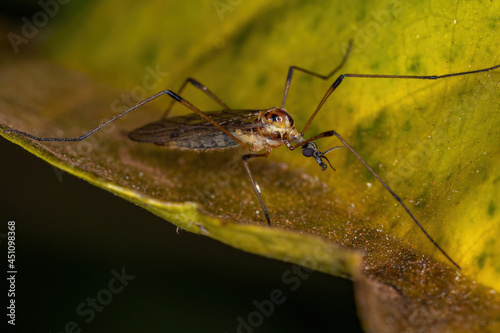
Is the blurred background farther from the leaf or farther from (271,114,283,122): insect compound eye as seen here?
(271,114,283,122): insect compound eye

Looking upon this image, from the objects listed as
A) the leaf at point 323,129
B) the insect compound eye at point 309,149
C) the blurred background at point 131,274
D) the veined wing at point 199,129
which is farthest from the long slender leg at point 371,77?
the blurred background at point 131,274

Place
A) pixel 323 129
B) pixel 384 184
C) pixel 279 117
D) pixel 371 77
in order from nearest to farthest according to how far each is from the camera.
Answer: pixel 384 184, pixel 371 77, pixel 323 129, pixel 279 117

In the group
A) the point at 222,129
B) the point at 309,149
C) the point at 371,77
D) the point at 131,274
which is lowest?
the point at 131,274

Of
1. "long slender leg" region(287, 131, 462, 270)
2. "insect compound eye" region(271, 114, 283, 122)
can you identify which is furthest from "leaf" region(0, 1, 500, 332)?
"insect compound eye" region(271, 114, 283, 122)

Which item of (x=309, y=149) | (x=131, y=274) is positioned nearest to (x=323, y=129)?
(x=309, y=149)

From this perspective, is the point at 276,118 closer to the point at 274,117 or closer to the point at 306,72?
the point at 274,117

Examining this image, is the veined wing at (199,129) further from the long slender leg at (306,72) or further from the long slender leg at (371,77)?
the long slender leg at (371,77)
